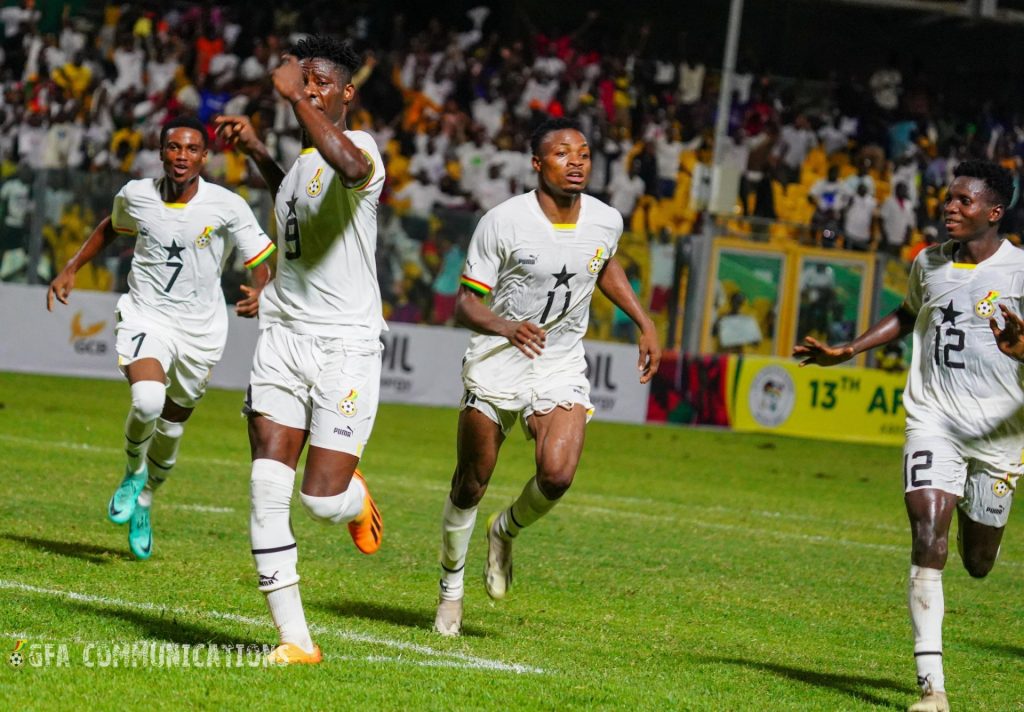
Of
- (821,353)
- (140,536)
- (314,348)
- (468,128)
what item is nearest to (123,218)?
(140,536)

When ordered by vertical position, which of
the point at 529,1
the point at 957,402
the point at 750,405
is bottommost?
the point at 750,405

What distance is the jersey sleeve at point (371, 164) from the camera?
19.5 feet

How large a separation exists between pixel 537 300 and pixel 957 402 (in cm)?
195

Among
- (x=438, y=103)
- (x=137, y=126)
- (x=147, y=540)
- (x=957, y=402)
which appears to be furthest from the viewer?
(x=438, y=103)

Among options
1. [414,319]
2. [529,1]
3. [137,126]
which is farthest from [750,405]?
[529,1]

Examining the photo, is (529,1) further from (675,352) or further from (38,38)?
(675,352)

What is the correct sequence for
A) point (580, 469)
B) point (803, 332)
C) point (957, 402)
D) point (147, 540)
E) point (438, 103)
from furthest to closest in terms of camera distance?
point (438, 103), point (803, 332), point (580, 469), point (147, 540), point (957, 402)

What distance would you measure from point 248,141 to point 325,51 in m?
0.49

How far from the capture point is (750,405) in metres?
20.6

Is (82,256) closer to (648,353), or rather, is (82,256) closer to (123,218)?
(123,218)

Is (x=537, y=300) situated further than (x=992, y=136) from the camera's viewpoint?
No

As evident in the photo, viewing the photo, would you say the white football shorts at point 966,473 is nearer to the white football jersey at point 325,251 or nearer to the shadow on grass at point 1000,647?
the shadow on grass at point 1000,647

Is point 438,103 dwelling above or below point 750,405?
above

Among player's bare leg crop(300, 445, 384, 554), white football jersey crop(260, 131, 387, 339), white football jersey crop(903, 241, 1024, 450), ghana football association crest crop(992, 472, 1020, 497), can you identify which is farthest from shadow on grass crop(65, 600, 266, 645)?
ghana football association crest crop(992, 472, 1020, 497)
